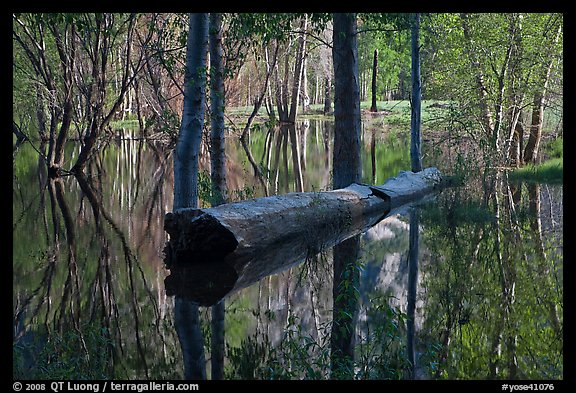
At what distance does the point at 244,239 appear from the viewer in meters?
8.24

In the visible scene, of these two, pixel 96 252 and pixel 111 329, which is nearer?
pixel 111 329

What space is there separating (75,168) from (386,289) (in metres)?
14.2

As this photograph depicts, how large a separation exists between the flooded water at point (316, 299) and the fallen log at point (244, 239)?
0.81 feet

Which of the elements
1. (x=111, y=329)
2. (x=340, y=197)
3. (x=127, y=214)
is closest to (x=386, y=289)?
(x=111, y=329)

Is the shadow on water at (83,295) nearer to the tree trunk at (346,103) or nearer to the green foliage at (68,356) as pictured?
the green foliage at (68,356)

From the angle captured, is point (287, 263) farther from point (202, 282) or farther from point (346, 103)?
point (346, 103)

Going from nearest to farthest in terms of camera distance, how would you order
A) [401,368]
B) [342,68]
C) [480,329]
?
[401,368], [480,329], [342,68]

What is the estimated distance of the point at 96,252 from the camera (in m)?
9.23

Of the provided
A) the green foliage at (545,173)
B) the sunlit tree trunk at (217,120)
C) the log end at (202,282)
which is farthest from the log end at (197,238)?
the green foliage at (545,173)

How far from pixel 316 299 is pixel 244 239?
1958mm

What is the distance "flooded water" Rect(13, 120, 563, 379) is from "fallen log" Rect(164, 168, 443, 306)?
0.25 metres

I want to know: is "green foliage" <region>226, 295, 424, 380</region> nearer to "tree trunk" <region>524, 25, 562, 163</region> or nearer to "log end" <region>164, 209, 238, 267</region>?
"log end" <region>164, 209, 238, 267</region>

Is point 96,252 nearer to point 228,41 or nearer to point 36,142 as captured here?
point 228,41
